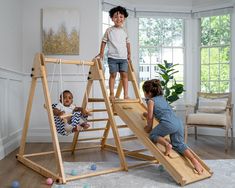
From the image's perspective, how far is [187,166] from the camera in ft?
8.55

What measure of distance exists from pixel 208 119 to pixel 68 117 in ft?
6.89

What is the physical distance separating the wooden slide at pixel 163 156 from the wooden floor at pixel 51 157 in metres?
0.65

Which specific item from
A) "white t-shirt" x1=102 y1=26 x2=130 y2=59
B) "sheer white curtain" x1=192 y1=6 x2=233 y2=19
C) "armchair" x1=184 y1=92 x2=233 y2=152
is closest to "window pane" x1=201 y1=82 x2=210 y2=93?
"armchair" x1=184 y1=92 x2=233 y2=152

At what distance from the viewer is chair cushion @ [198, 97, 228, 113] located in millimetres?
4545

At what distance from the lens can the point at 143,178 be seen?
103 inches

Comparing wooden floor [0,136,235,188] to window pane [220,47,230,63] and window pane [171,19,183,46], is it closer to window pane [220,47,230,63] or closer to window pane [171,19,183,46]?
window pane [220,47,230,63]

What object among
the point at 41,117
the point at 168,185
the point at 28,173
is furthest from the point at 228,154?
the point at 41,117

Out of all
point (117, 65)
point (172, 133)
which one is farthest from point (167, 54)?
point (172, 133)

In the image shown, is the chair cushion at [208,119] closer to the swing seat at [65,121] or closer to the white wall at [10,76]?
the swing seat at [65,121]

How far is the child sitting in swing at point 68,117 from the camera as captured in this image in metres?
2.96

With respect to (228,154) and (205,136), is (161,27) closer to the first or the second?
(205,136)

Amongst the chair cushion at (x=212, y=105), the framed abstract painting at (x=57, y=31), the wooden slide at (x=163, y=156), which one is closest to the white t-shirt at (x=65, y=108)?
the wooden slide at (x=163, y=156)

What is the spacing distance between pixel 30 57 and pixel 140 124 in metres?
2.40

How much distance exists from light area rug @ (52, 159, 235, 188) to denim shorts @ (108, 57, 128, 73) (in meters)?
1.10
